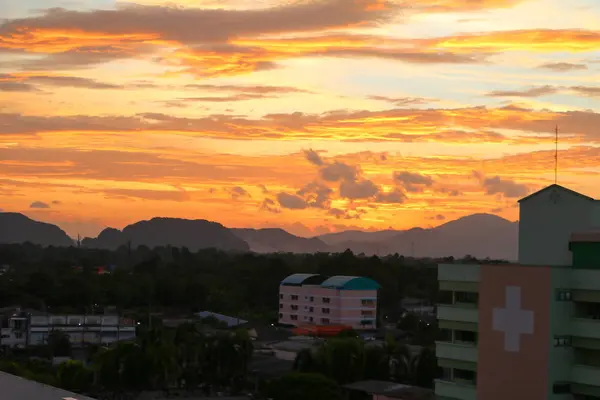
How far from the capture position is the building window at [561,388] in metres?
22.0

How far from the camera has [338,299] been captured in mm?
81562

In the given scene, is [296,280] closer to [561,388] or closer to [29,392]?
[561,388]

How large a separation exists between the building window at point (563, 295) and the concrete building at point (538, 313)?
0.02 m

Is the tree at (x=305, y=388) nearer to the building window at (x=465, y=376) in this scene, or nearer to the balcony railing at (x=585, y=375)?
the building window at (x=465, y=376)

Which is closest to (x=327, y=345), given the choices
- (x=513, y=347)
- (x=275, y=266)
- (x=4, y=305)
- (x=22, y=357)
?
(x=22, y=357)

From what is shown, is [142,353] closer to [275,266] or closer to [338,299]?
[338,299]

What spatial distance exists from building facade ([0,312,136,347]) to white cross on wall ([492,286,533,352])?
1684 inches

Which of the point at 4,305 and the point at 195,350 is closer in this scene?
the point at 195,350

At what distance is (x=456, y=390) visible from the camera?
80.1 feet

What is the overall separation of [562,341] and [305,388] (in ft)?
60.0

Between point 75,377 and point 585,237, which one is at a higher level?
point 585,237

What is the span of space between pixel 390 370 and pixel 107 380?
11.7m

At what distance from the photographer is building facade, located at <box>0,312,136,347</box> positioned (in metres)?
63.3

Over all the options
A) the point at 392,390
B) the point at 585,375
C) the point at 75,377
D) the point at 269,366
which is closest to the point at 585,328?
the point at 585,375
